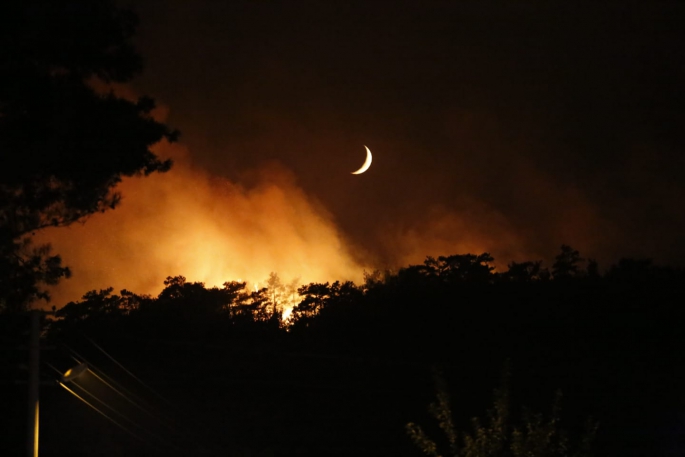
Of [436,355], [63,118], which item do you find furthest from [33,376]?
[436,355]

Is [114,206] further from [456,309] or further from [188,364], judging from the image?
[456,309]

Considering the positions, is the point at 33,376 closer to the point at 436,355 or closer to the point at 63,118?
the point at 63,118

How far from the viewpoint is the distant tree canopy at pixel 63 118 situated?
11617 millimetres

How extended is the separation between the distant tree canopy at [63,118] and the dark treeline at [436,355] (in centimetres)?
835

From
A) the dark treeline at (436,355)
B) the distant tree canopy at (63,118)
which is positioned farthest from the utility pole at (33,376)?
the dark treeline at (436,355)

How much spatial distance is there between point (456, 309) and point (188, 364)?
30.9 ft

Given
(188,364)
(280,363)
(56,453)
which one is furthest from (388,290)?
(56,453)

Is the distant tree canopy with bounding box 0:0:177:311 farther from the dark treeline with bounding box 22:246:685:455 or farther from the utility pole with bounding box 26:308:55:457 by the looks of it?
the dark treeline with bounding box 22:246:685:455

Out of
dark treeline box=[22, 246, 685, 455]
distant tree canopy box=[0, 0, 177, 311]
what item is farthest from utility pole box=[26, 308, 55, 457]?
dark treeline box=[22, 246, 685, 455]

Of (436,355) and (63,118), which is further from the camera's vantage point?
(436,355)

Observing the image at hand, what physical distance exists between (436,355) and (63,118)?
16.5m

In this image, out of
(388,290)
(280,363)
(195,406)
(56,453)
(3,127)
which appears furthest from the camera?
(388,290)

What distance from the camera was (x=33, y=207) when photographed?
1374 cm

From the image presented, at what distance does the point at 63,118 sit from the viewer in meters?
12.0
